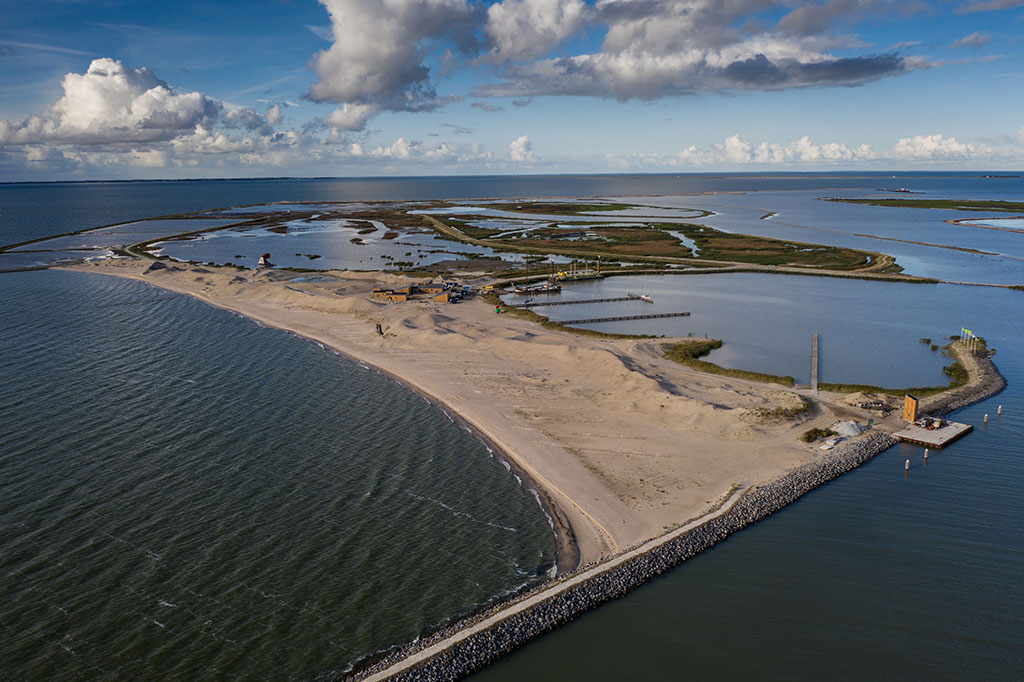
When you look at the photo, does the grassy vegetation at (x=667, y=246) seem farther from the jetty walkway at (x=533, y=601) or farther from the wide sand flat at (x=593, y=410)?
the jetty walkway at (x=533, y=601)

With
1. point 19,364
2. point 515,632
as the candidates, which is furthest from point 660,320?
point 19,364

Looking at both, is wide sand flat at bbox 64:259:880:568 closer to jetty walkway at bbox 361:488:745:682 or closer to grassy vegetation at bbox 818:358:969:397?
jetty walkway at bbox 361:488:745:682

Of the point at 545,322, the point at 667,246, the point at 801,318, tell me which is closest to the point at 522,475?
the point at 545,322

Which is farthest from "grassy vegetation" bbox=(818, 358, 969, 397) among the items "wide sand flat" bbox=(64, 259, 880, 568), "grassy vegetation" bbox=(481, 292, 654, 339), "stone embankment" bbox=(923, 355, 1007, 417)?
"grassy vegetation" bbox=(481, 292, 654, 339)

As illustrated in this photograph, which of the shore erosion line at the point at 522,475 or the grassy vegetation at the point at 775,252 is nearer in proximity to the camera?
the shore erosion line at the point at 522,475

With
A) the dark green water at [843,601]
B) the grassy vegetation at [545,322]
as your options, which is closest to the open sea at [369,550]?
the dark green water at [843,601]

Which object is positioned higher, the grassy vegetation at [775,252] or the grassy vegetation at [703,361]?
the grassy vegetation at [775,252]
